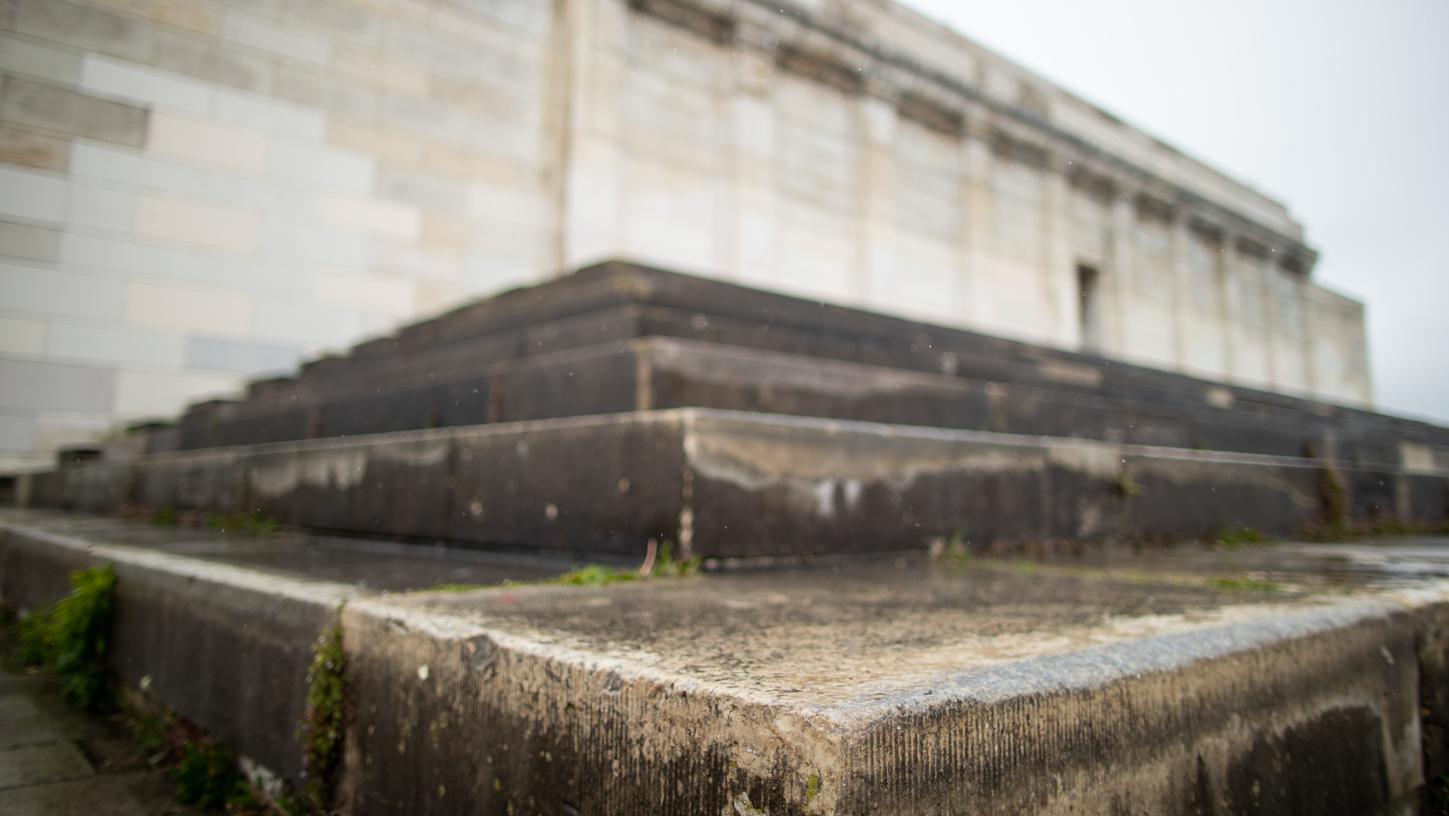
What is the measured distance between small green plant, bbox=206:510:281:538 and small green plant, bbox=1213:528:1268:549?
480 centimetres

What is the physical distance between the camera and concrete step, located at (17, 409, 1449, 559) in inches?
90.0

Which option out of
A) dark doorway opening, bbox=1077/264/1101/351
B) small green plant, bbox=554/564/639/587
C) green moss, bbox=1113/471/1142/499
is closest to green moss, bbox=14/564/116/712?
small green plant, bbox=554/564/639/587

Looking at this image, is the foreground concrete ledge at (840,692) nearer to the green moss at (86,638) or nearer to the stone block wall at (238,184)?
the green moss at (86,638)

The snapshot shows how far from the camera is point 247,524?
4027mm

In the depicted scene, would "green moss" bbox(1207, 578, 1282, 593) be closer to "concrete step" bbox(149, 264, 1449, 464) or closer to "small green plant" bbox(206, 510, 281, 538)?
"concrete step" bbox(149, 264, 1449, 464)

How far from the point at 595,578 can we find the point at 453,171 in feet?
27.6

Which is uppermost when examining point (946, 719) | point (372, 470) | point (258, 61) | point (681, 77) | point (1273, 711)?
point (681, 77)

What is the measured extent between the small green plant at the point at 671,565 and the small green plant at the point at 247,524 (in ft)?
8.37

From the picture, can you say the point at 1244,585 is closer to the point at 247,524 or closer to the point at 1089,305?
the point at 247,524

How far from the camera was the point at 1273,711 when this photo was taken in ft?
4.02

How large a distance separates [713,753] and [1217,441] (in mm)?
5379

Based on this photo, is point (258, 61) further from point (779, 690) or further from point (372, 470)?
point (779, 690)

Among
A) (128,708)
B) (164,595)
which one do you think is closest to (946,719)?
(164,595)

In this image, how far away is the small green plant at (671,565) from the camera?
2.15 metres
